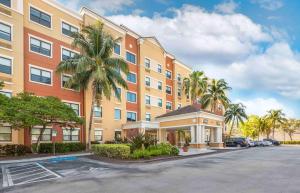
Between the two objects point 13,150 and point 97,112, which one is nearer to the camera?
point 13,150

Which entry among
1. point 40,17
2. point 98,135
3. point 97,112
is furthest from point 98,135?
point 40,17

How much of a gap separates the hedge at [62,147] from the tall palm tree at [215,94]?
98.8 ft

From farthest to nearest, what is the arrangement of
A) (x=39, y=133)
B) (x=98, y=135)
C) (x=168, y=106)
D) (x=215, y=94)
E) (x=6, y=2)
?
(x=215, y=94) < (x=168, y=106) < (x=98, y=135) < (x=39, y=133) < (x=6, y=2)

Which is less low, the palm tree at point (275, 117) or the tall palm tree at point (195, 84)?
the tall palm tree at point (195, 84)

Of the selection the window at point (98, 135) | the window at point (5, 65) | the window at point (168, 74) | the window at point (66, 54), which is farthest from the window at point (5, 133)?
the window at point (168, 74)

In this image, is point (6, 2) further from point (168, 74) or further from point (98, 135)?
point (168, 74)

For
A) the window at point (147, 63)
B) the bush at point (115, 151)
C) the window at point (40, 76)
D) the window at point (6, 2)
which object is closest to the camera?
the bush at point (115, 151)

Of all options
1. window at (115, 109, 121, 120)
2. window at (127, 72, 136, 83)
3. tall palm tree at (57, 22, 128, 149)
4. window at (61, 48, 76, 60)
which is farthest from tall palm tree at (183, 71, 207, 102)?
window at (61, 48, 76, 60)

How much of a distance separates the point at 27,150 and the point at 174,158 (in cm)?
1442

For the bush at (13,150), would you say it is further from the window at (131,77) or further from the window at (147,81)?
the window at (147,81)

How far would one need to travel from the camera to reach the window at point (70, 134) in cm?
3344

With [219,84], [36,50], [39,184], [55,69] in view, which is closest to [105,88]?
[55,69]

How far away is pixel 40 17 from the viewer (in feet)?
105

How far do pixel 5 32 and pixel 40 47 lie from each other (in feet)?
13.7
